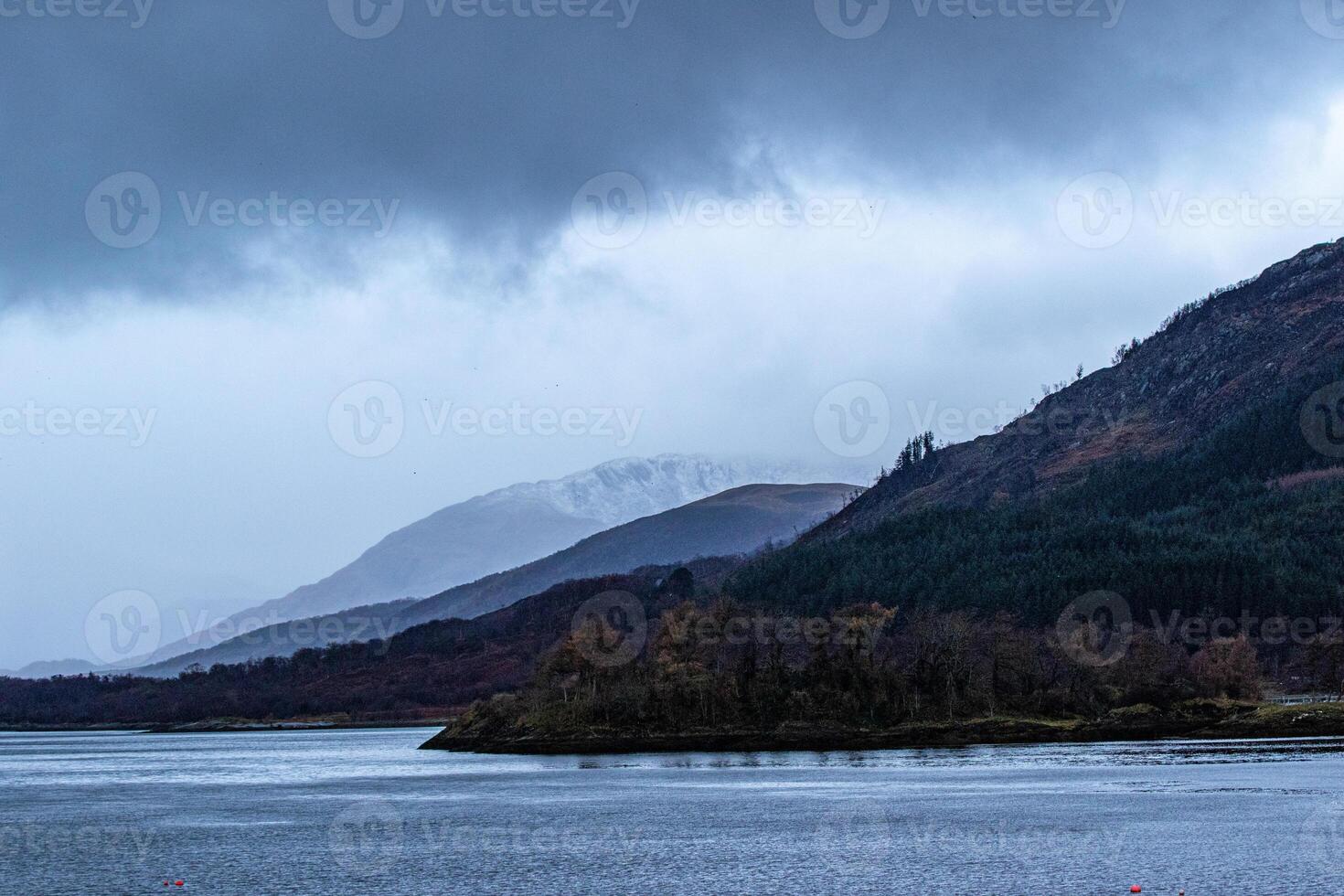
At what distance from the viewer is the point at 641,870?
238 feet

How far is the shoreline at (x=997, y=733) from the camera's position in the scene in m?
182

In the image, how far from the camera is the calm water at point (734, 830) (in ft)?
222

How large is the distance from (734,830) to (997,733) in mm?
107004

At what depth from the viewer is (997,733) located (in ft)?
618

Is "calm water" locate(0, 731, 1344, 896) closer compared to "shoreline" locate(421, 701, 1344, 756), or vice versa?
"calm water" locate(0, 731, 1344, 896)

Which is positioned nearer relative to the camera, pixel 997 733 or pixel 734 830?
pixel 734 830

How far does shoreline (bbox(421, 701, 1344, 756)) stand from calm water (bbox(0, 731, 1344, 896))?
3255 centimetres

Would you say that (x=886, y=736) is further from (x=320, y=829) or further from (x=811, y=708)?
(x=320, y=829)

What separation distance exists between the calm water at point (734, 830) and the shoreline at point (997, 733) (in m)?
32.6

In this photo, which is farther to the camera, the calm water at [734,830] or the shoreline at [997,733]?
the shoreline at [997,733]

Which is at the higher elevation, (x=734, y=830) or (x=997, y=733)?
(x=997, y=733)

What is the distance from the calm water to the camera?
2660 inches

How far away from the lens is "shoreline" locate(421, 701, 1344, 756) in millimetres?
182000

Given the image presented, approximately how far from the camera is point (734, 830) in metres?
89.8
